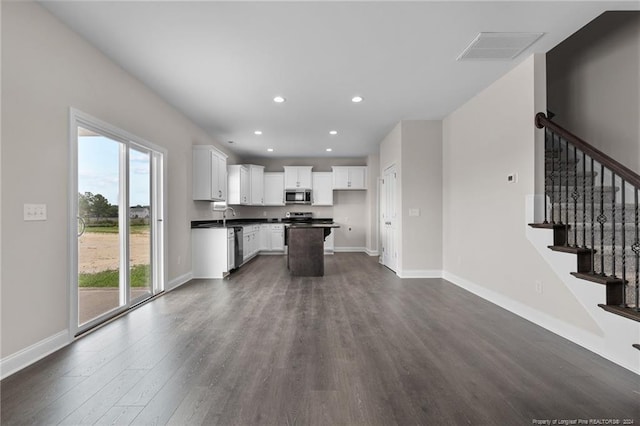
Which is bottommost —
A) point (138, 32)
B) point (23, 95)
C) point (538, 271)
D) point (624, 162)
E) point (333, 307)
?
point (333, 307)

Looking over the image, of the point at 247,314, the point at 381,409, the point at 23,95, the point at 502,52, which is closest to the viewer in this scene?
the point at 381,409

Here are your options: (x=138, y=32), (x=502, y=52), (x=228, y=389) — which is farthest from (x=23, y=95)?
(x=502, y=52)

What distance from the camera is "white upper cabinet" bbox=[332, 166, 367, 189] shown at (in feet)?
26.6

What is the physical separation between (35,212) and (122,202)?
1.11 metres

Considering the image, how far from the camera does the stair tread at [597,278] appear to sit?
7.12 ft

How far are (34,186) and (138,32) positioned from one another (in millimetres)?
1575

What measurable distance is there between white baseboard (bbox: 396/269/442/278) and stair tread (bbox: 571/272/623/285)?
2.63 metres

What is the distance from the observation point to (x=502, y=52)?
289 cm

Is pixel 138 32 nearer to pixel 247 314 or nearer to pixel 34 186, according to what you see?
pixel 34 186

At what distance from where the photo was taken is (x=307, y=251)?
527 centimetres

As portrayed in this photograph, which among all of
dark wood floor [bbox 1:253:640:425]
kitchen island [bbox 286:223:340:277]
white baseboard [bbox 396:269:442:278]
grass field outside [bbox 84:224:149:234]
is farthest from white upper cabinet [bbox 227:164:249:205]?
white baseboard [bbox 396:269:442:278]

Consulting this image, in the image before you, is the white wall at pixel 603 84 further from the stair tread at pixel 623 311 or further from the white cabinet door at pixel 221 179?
the white cabinet door at pixel 221 179

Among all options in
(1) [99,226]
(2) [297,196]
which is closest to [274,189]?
(2) [297,196]

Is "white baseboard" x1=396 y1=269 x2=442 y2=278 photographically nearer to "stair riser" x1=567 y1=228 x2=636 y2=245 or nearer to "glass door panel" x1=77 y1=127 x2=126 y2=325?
"stair riser" x1=567 y1=228 x2=636 y2=245
